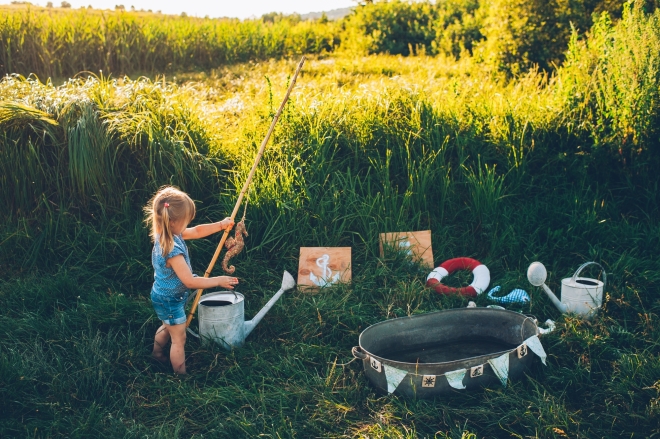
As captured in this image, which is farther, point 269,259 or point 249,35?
point 249,35

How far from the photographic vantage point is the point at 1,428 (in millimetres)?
2885

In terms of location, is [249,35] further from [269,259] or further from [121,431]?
[121,431]

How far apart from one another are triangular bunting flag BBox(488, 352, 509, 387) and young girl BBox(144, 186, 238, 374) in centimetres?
147

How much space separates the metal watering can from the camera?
3559 millimetres

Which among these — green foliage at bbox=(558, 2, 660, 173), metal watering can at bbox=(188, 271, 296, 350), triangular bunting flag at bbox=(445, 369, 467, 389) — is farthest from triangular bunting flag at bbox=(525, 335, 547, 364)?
green foliage at bbox=(558, 2, 660, 173)

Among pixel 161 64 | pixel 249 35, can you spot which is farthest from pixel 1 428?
pixel 249 35

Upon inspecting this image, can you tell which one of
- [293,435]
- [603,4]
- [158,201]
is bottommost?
[293,435]

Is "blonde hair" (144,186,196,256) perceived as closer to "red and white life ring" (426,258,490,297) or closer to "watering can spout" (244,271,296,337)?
"watering can spout" (244,271,296,337)

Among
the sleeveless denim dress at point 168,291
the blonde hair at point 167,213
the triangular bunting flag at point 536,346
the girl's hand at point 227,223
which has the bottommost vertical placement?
the triangular bunting flag at point 536,346

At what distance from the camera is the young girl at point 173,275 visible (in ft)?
10.8

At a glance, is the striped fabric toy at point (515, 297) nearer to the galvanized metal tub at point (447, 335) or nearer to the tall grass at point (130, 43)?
the galvanized metal tub at point (447, 335)

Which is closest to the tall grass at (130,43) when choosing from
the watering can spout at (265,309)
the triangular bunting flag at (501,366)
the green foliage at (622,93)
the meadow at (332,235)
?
the meadow at (332,235)

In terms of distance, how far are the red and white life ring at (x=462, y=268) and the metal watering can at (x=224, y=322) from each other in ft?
4.33

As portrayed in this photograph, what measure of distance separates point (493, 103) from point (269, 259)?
106 inches
